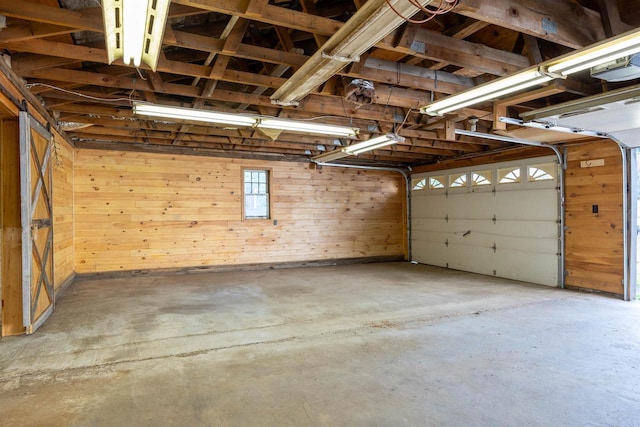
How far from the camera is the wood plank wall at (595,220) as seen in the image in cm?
504

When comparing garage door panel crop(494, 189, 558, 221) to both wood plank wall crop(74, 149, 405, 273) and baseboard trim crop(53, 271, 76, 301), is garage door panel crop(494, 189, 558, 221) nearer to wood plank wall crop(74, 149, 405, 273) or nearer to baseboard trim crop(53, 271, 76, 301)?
wood plank wall crop(74, 149, 405, 273)

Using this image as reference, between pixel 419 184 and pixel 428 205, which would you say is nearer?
pixel 428 205

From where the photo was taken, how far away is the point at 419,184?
870 cm

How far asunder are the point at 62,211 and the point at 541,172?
24.6 feet

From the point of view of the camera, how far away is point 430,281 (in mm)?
6234

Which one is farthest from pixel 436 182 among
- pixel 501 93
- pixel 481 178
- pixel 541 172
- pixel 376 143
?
pixel 501 93

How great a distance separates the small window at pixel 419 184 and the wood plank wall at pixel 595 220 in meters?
3.20

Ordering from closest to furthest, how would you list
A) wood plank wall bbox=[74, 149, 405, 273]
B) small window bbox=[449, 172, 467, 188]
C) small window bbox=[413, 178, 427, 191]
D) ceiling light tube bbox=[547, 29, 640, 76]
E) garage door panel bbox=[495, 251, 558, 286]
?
ceiling light tube bbox=[547, 29, 640, 76] → garage door panel bbox=[495, 251, 558, 286] → wood plank wall bbox=[74, 149, 405, 273] → small window bbox=[449, 172, 467, 188] → small window bbox=[413, 178, 427, 191]

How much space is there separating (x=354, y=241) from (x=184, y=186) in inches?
154

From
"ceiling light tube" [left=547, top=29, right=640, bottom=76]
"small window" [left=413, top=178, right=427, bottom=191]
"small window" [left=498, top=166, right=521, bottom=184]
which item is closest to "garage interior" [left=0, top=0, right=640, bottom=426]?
"ceiling light tube" [left=547, top=29, right=640, bottom=76]

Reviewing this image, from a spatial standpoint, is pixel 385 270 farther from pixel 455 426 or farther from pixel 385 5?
pixel 385 5

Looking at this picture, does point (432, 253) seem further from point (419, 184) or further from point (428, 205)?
point (419, 184)

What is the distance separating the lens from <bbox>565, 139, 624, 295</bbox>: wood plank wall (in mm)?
5035

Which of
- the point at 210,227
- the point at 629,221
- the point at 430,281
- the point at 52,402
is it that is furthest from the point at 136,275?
the point at 629,221
